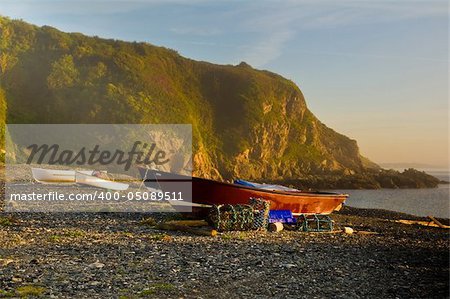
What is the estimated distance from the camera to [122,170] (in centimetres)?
9250

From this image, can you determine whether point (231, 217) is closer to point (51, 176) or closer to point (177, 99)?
point (51, 176)

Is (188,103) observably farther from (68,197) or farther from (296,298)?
(296,298)

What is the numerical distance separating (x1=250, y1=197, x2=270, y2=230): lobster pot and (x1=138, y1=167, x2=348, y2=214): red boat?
153cm

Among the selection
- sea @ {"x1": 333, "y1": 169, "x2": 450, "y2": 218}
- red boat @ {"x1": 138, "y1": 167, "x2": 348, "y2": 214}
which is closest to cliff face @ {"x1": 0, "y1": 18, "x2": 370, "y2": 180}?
sea @ {"x1": 333, "y1": 169, "x2": 450, "y2": 218}

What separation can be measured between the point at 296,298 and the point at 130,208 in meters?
19.2

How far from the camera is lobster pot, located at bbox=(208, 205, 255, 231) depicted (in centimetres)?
2067

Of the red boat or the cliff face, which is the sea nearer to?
the red boat

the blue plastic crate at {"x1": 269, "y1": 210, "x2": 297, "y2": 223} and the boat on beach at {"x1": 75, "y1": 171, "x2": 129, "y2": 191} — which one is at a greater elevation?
the boat on beach at {"x1": 75, "y1": 171, "x2": 129, "y2": 191}

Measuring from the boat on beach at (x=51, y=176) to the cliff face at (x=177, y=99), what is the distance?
173 ft

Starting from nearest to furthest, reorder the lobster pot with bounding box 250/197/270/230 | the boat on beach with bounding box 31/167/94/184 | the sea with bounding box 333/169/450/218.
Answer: the lobster pot with bounding box 250/197/270/230 → the boat on beach with bounding box 31/167/94/184 → the sea with bounding box 333/169/450/218

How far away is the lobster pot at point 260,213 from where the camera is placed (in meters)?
21.7

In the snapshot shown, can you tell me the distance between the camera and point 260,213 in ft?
71.7

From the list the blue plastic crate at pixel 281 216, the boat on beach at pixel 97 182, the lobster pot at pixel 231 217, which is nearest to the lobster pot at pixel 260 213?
the lobster pot at pixel 231 217

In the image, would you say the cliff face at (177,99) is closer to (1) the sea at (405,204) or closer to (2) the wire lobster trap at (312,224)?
(1) the sea at (405,204)
